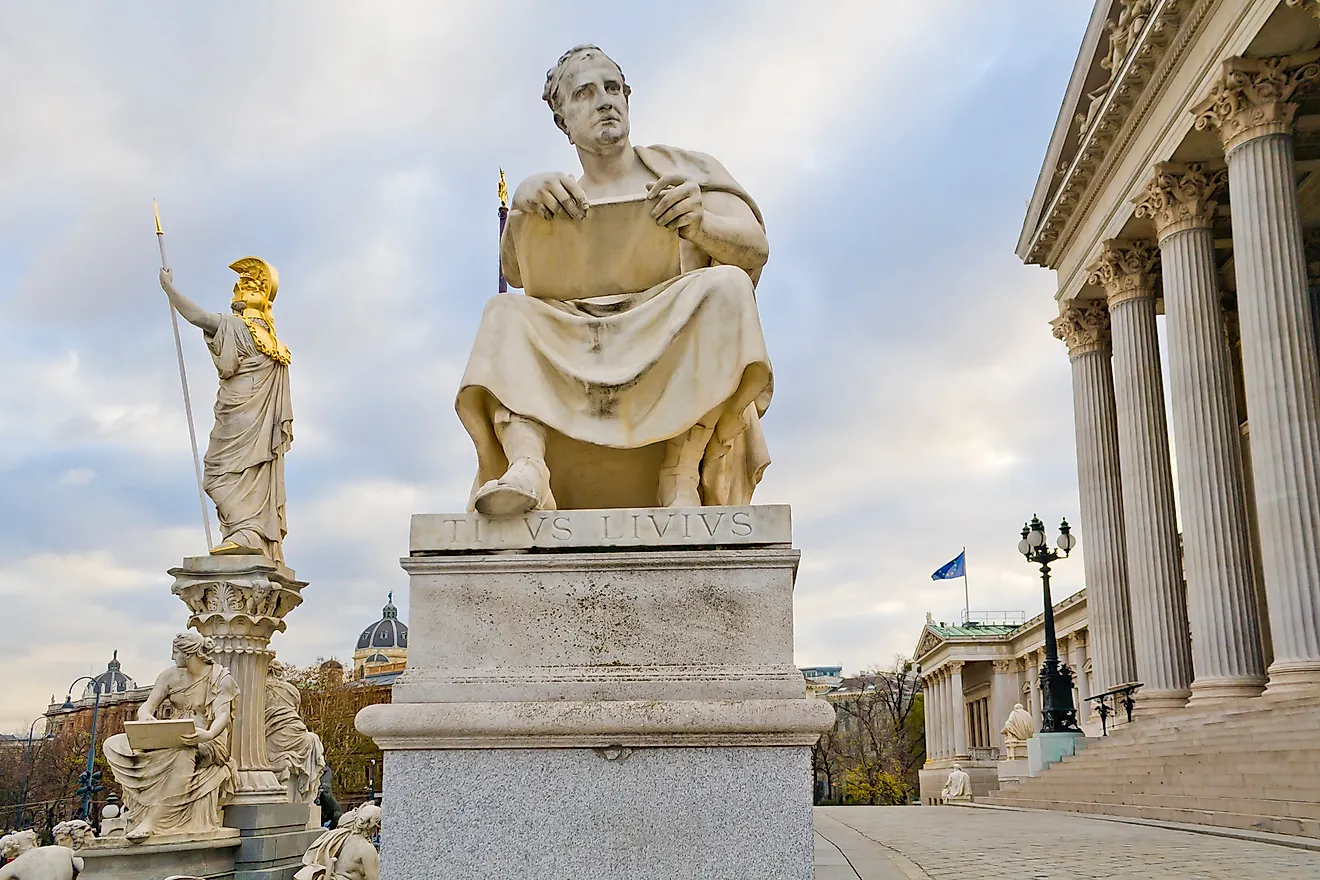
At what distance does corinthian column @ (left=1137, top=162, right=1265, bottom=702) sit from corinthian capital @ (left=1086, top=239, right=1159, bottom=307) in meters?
2.66

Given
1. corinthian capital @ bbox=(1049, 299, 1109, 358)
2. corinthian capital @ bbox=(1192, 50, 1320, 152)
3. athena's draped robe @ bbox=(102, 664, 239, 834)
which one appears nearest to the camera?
athena's draped robe @ bbox=(102, 664, 239, 834)

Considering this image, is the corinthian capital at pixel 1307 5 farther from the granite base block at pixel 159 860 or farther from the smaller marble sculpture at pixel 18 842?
the smaller marble sculpture at pixel 18 842

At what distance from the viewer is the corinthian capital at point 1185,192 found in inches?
822

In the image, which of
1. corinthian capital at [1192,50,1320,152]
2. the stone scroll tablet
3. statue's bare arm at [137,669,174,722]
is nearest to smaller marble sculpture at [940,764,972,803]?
corinthian capital at [1192,50,1320,152]

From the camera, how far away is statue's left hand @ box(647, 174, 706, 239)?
169 inches

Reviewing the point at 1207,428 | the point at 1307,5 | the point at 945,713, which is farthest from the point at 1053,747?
the point at 945,713

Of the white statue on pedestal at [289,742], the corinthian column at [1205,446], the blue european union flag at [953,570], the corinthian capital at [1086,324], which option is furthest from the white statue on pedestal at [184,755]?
the blue european union flag at [953,570]

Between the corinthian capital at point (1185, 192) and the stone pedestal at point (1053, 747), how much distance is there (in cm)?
1077

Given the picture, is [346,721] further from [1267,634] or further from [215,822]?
[215,822]

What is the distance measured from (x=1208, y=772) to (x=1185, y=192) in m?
11.4

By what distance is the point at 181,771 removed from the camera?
10.5 metres

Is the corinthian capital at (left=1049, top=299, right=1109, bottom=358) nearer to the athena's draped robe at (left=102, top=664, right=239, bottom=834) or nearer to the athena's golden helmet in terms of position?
the athena's golden helmet

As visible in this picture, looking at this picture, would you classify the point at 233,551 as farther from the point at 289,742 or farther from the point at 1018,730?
the point at 1018,730

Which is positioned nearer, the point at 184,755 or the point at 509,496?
the point at 509,496
